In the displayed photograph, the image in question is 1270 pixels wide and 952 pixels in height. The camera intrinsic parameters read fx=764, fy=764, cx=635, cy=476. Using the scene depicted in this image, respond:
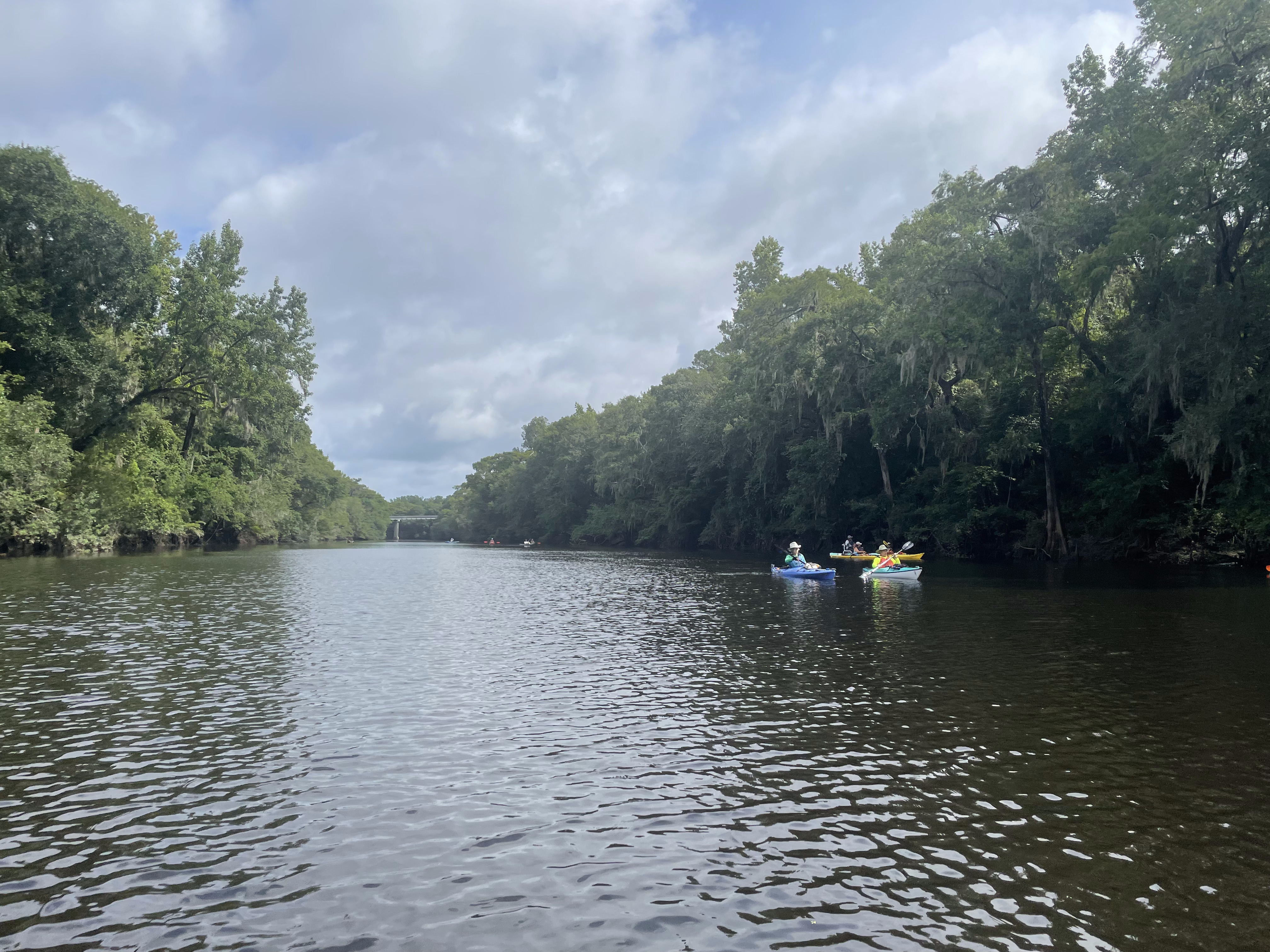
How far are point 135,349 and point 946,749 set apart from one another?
179 feet

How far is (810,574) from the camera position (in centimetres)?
3297

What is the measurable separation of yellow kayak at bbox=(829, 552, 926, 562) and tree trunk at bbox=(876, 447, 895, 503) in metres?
4.62

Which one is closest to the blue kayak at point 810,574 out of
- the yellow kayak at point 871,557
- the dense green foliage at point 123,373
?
the yellow kayak at point 871,557

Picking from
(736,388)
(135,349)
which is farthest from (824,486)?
(135,349)

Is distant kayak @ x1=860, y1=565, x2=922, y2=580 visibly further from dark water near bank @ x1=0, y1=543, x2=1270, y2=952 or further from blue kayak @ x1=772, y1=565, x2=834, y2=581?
dark water near bank @ x1=0, y1=543, x2=1270, y2=952

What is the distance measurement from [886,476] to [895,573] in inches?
799

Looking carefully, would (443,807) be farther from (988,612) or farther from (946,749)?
(988,612)

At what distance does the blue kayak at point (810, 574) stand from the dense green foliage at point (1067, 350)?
1339 centimetres

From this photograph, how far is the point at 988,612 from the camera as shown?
20500 millimetres

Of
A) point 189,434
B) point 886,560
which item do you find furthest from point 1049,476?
point 189,434

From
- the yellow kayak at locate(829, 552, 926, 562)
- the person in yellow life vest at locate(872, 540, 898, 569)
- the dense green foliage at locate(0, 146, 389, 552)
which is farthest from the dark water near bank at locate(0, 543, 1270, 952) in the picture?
the dense green foliage at locate(0, 146, 389, 552)

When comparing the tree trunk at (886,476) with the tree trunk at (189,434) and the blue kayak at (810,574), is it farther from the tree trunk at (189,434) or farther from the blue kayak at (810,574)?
the tree trunk at (189,434)

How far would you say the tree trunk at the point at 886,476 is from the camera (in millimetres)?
50781

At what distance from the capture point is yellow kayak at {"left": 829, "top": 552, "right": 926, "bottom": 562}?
36438 mm
